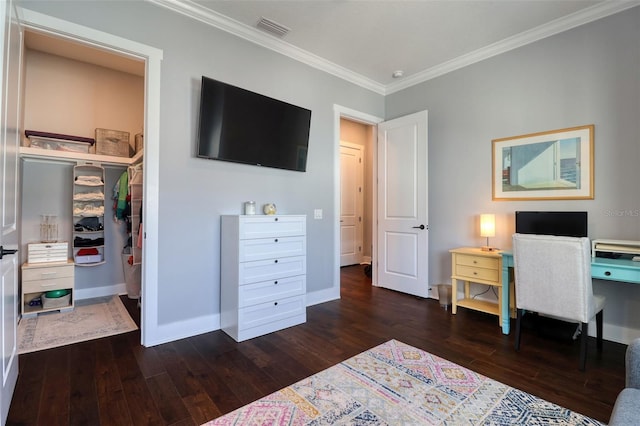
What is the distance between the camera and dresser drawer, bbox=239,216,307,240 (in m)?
2.64

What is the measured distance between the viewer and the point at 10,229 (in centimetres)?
172

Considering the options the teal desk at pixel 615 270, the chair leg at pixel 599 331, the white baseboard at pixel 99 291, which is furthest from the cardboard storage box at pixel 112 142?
the chair leg at pixel 599 331

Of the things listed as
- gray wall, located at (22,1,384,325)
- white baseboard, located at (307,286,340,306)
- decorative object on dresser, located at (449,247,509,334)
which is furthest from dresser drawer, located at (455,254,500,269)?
gray wall, located at (22,1,384,325)

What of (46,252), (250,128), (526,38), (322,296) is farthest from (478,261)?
(46,252)

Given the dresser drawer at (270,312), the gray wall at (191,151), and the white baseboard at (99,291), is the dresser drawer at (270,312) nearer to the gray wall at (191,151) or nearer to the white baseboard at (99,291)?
the gray wall at (191,151)

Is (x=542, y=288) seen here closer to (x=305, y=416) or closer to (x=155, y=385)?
(x=305, y=416)

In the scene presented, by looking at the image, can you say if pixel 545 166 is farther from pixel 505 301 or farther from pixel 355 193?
pixel 355 193

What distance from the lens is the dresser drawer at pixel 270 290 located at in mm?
2637

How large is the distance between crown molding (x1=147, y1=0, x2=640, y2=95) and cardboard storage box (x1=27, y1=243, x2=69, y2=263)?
2.72m

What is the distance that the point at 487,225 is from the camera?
319 centimetres

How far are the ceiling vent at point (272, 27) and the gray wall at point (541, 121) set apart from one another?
6.60ft

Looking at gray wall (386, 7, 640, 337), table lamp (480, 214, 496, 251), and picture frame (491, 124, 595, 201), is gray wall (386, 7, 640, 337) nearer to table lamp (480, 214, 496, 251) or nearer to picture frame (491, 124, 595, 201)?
picture frame (491, 124, 595, 201)

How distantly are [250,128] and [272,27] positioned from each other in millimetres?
1037

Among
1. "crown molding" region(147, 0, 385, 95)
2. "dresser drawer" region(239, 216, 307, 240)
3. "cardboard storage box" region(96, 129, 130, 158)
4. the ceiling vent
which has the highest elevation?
the ceiling vent
